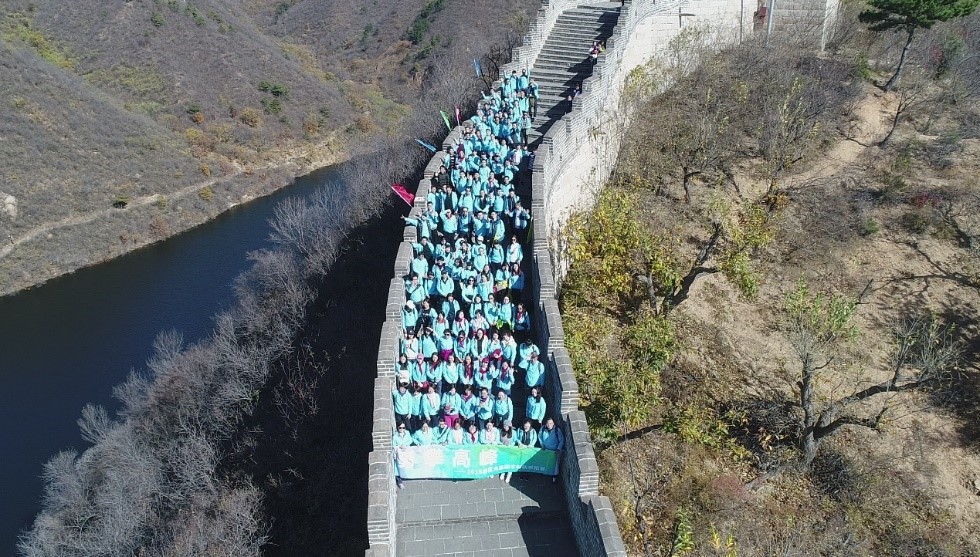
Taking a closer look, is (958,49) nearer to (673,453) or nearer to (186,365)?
(673,453)

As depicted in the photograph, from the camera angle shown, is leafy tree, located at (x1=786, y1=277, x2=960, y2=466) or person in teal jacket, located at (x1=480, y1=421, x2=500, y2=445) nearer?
person in teal jacket, located at (x1=480, y1=421, x2=500, y2=445)

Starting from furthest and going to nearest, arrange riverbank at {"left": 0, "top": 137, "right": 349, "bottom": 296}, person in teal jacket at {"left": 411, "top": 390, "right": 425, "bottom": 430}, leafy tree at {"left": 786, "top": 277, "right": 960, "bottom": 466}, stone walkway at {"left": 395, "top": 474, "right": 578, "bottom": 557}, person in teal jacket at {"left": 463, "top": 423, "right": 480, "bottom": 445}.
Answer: riverbank at {"left": 0, "top": 137, "right": 349, "bottom": 296} → leafy tree at {"left": 786, "top": 277, "right": 960, "bottom": 466} → person in teal jacket at {"left": 411, "top": 390, "right": 425, "bottom": 430} → person in teal jacket at {"left": 463, "top": 423, "right": 480, "bottom": 445} → stone walkway at {"left": 395, "top": 474, "right": 578, "bottom": 557}

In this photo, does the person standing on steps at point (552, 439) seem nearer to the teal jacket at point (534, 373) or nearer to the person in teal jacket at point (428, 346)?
the teal jacket at point (534, 373)

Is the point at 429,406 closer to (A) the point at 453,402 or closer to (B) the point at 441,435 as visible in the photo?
(A) the point at 453,402

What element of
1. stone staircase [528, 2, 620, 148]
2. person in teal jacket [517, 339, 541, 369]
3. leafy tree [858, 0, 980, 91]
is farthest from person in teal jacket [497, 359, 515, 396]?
leafy tree [858, 0, 980, 91]

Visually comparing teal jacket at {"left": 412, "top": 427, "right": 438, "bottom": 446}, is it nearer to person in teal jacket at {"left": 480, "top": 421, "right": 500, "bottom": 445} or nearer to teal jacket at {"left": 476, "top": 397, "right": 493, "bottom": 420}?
person in teal jacket at {"left": 480, "top": 421, "right": 500, "bottom": 445}

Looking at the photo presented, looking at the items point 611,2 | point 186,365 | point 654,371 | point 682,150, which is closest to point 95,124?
point 186,365

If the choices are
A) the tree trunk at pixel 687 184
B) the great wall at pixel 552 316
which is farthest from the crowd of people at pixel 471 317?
the tree trunk at pixel 687 184
